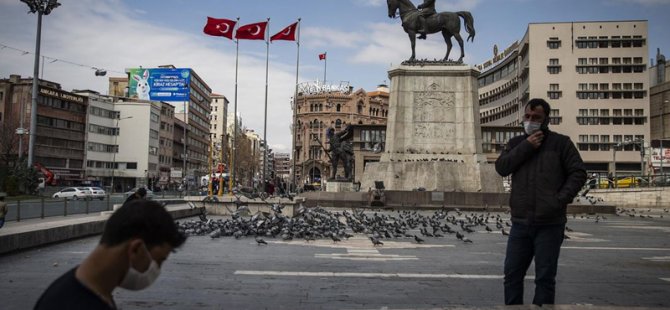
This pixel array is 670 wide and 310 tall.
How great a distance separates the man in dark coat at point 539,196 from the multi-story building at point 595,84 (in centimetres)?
7579

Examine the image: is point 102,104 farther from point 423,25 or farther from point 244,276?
point 244,276

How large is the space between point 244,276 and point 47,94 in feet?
244

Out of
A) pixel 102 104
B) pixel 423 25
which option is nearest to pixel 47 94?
pixel 102 104

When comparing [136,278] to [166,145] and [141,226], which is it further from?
[166,145]

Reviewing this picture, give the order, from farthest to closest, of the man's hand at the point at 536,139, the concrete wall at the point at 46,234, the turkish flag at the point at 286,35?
1. the turkish flag at the point at 286,35
2. the concrete wall at the point at 46,234
3. the man's hand at the point at 536,139

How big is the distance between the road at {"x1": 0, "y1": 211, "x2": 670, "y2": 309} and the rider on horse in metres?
23.0

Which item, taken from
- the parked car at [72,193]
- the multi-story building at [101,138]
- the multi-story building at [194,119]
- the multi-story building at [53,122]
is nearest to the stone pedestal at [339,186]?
the parked car at [72,193]

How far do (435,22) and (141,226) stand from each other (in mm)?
33583

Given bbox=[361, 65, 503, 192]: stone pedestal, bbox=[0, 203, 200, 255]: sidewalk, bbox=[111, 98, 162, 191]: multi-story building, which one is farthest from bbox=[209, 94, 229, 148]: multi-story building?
bbox=[0, 203, 200, 255]: sidewalk

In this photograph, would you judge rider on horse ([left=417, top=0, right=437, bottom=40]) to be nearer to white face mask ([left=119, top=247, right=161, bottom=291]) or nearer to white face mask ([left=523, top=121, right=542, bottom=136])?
white face mask ([left=523, top=121, right=542, bottom=136])

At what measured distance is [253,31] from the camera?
37.0 meters

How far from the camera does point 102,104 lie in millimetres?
85750

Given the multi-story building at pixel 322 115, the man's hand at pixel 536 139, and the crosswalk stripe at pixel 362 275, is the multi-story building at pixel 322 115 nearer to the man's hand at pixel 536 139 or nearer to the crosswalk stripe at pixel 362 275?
the crosswalk stripe at pixel 362 275

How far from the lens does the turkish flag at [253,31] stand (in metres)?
36.8
